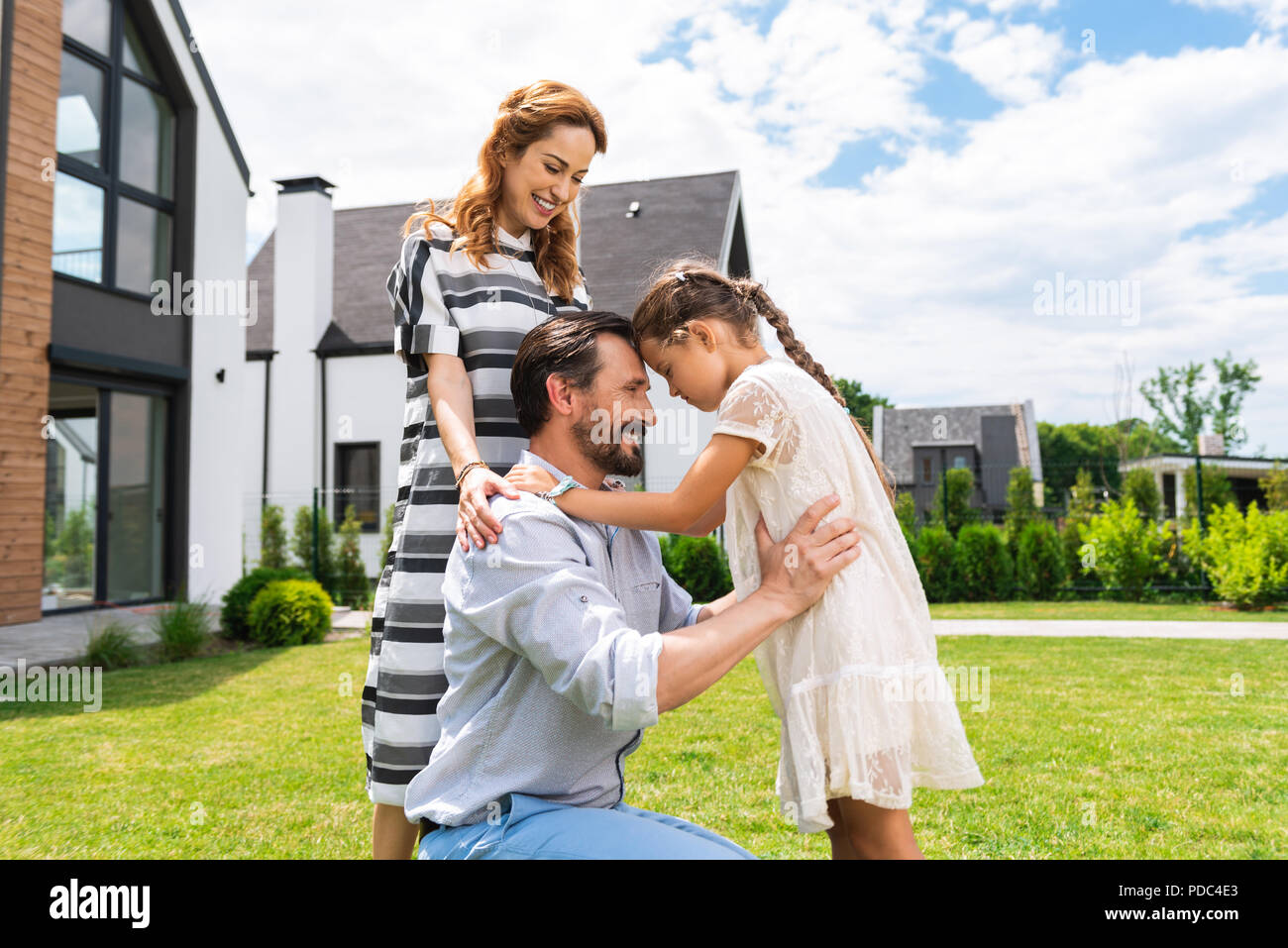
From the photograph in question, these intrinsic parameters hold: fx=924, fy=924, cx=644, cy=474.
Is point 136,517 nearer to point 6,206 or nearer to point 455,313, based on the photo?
point 6,206

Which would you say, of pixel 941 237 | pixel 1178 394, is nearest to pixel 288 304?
pixel 941 237

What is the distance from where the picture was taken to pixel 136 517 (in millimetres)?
12688

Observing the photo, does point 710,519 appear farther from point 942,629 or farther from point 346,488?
point 346,488

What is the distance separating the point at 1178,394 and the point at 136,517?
1755 inches

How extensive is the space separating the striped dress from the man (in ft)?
0.99

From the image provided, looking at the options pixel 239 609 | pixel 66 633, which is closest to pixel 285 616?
pixel 239 609

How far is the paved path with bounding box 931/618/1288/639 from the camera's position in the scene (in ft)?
33.4

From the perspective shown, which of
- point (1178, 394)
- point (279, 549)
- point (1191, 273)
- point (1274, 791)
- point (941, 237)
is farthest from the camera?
point (1178, 394)

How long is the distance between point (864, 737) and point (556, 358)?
1074 millimetres

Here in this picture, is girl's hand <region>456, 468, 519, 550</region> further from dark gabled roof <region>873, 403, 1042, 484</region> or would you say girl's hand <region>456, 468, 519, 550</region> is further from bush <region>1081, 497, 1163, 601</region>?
Answer: dark gabled roof <region>873, 403, 1042, 484</region>

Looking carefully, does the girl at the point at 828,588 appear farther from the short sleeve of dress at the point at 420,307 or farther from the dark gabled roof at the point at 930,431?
the dark gabled roof at the point at 930,431

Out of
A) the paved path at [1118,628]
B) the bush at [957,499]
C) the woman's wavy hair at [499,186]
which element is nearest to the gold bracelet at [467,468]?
the woman's wavy hair at [499,186]

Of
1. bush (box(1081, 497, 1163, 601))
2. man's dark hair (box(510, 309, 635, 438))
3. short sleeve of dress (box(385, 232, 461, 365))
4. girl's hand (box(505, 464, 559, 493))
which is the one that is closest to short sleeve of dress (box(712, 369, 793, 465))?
man's dark hair (box(510, 309, 635, 438))
